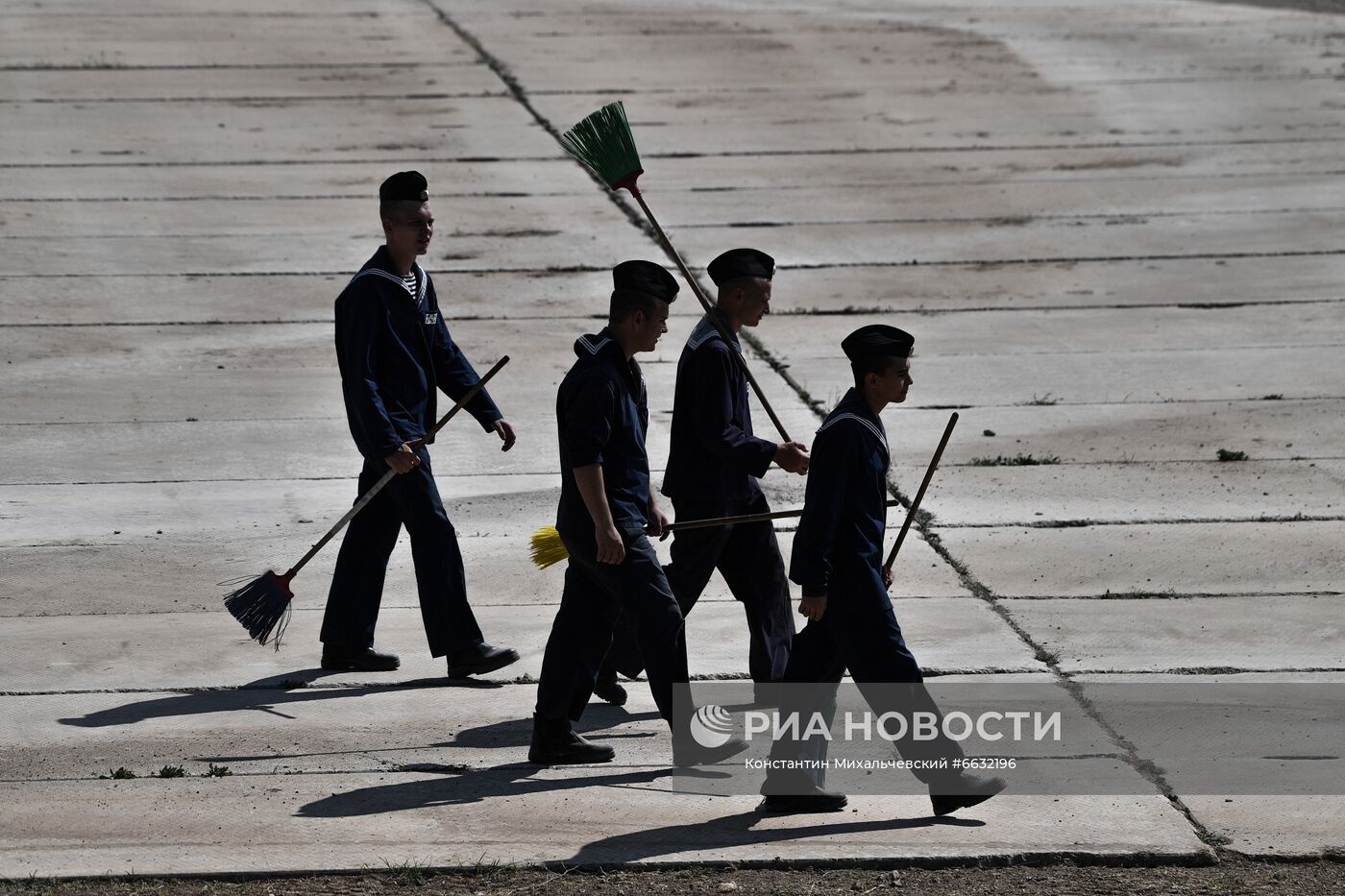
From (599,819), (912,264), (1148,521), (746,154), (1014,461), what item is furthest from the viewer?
(746,154)

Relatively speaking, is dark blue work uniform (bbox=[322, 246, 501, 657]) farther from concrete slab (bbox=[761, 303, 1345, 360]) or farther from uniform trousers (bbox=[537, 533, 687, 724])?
concrete slab (bbox=[761, 303, 1345, 360])

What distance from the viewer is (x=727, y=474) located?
6.79 metres

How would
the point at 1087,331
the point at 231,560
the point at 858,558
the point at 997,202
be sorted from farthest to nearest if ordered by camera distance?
the point at 997,202
the point at 1087,331
the point at 231,560
the point at 858,558

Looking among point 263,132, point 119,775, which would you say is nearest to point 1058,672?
point 119,775

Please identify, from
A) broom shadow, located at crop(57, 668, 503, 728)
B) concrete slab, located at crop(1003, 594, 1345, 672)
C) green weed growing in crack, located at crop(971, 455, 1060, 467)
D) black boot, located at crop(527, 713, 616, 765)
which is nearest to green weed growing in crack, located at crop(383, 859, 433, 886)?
black boot, located at crop(527, 713, 616, 765)

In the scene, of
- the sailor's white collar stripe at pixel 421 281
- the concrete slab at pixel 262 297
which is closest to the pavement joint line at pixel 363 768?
the sailor's white collar stripe at pixel 421 281

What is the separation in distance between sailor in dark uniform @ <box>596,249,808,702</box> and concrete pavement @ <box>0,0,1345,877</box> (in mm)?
509

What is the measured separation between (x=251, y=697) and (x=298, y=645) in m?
0.59

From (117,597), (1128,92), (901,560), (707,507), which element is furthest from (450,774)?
(1128,92)

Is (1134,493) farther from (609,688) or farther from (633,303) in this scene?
(633,303)

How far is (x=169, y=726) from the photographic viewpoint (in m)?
6.74

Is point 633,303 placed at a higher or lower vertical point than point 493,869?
higher

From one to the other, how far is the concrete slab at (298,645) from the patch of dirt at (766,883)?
5.58 ft

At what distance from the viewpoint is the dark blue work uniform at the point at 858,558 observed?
5.80 meters
